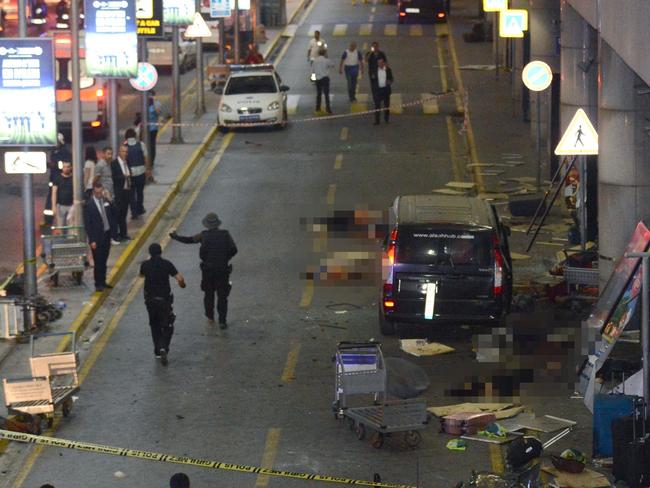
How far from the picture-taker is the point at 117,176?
28453 mm

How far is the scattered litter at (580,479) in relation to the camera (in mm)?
15773

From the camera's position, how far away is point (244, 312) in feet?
78.5

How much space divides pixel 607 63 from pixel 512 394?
6.72 meters

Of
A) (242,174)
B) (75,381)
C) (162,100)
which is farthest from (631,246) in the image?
(162,100)

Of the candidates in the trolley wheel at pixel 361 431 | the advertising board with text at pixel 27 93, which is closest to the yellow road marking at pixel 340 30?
the advertising board with text at pixel 27 93

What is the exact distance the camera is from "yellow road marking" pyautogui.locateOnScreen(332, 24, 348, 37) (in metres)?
62.5

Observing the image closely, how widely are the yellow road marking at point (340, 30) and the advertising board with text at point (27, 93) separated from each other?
40338mm

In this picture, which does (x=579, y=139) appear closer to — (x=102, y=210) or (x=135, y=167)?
(x=102, y=210)

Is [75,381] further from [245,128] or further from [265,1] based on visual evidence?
[265,1]

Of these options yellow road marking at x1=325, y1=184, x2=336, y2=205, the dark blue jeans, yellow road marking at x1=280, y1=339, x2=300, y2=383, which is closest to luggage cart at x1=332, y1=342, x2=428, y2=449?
yellow road marking at x1=280, y1=339, x2=300, y2=383

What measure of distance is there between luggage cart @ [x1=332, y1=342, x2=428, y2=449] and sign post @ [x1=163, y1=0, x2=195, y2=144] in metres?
21.3

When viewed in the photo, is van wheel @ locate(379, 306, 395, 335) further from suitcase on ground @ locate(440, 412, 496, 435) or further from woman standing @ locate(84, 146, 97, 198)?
woman standing @ locate(84, 146, 97, 198)

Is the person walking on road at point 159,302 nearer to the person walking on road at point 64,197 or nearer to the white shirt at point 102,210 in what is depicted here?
the white shirt at point 102,210

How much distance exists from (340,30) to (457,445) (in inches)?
1873
